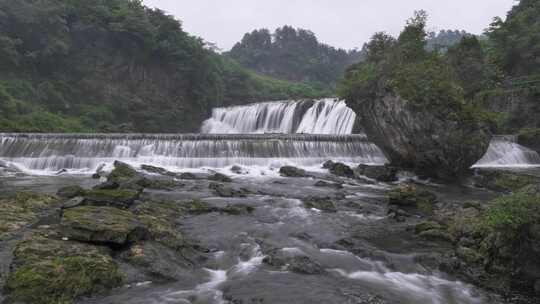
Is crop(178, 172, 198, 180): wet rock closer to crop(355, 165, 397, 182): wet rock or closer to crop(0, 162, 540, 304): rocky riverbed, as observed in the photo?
crop(0, 162, 540, 304): rocky riverbed

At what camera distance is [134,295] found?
21.6 feet

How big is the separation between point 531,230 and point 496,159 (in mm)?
21294

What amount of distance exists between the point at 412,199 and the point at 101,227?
34.4 ft

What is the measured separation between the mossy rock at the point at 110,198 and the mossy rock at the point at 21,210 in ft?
4.73

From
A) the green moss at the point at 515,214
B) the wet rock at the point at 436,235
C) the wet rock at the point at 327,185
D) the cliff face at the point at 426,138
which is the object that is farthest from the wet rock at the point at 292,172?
the green moss at the point at 515,214

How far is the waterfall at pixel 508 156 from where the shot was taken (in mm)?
24891

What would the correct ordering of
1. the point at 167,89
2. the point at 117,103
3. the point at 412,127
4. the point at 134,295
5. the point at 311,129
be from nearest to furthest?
the point at 134,295 < the point at 412,127 < the point at 311,129 < the point at 117,103 < the point at 167,89

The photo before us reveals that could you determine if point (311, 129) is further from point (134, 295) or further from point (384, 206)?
point (134, 295)

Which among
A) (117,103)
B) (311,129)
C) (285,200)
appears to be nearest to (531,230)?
(285,200)

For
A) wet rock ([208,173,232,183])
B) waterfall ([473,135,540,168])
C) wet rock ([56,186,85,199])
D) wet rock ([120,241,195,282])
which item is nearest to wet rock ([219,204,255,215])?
wet rock ([120,241,195,282])

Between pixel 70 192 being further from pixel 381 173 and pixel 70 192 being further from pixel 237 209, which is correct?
pixel 381 173

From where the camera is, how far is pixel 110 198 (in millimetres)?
11320

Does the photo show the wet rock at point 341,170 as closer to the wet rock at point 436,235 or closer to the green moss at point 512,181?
the green moss at point 512,181

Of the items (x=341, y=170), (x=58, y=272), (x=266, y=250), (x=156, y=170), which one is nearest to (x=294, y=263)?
(x=266, y=250)
